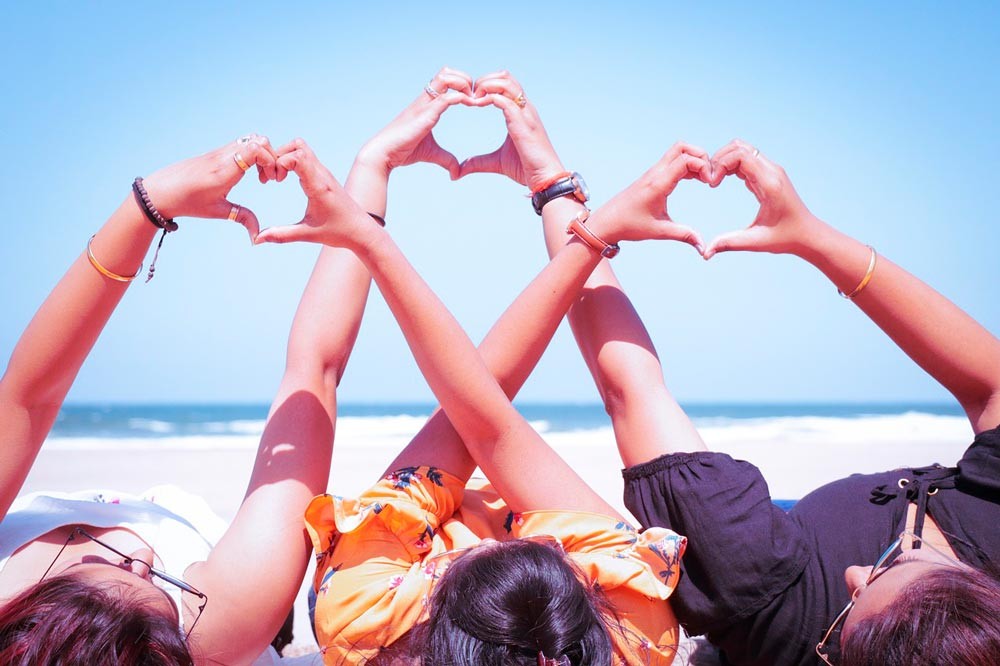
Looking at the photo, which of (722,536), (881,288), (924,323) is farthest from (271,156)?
(924,323)

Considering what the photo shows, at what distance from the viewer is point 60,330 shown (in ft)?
6.18

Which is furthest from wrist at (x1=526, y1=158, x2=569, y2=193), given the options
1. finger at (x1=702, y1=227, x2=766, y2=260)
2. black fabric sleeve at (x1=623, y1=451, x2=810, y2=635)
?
black fabric sleeve at (x1=623, y1=451, x2=810, y2=635)

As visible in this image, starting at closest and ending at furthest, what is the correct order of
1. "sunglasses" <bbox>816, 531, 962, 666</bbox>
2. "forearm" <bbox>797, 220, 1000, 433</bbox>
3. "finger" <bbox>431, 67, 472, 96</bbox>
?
"sunglasses" <bbox>816, 531, 962, 666</bbox>
"forearm" <bbox>797, 220, 1000, 433</bbox>
"finger" <bbox>431, 67, 472, 96</bbox>

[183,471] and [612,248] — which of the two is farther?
[183,471]

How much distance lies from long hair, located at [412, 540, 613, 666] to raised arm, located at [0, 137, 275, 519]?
1.05 m

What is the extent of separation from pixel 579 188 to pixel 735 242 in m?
0.69

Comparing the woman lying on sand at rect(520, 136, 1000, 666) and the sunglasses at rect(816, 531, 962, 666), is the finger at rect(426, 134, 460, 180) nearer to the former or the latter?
the woman lying on sand at rect(520, 136, 1000, 666)

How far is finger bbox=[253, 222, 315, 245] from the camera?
188cm

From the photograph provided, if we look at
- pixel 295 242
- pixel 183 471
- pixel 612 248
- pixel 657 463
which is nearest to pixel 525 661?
pixel 657 463

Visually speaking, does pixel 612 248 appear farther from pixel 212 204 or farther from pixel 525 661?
pixel 525 661

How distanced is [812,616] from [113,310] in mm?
1880

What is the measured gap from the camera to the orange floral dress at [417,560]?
1726mm

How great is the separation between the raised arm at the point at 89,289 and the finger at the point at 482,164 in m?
1.29

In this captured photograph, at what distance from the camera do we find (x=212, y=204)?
1.95 metres
